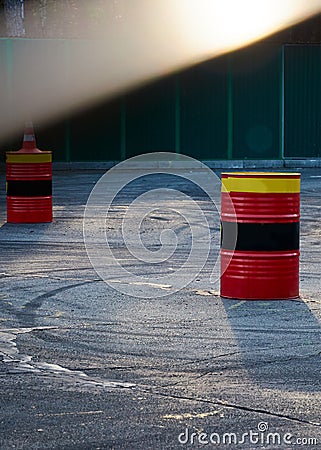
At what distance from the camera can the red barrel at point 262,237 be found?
898 centimetres

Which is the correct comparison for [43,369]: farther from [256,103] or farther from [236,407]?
[256,103]

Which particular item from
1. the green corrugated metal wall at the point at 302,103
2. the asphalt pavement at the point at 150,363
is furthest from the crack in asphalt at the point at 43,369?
the green corrugated metal wall at the point at 302,103

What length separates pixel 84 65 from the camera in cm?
2991

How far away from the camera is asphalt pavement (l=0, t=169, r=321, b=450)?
17.4 feet

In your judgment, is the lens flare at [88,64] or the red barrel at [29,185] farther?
the lens flare at [88,64]

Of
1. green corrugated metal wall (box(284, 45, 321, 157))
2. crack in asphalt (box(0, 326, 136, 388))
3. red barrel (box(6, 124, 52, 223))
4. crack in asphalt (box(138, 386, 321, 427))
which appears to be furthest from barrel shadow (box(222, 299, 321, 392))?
green corrugated metal wall (box(284, 45, 321, 157))

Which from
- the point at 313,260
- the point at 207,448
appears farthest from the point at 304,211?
the point at 207,448

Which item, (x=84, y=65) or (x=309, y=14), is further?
Result: (x=309, y=14)

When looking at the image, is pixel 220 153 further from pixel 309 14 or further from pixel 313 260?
pixel 313 260

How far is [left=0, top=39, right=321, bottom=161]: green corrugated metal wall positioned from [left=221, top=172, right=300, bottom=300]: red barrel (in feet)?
69.3

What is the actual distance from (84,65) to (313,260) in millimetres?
18878

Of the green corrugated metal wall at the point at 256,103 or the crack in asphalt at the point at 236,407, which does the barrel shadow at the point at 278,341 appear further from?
the green corrugated metal wall at the point at 256,103

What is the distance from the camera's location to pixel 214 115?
30.5 m

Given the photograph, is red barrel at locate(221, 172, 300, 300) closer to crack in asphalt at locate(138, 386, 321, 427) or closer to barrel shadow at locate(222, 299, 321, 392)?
barrel shadow at locate(222, 299, 321, 392)
